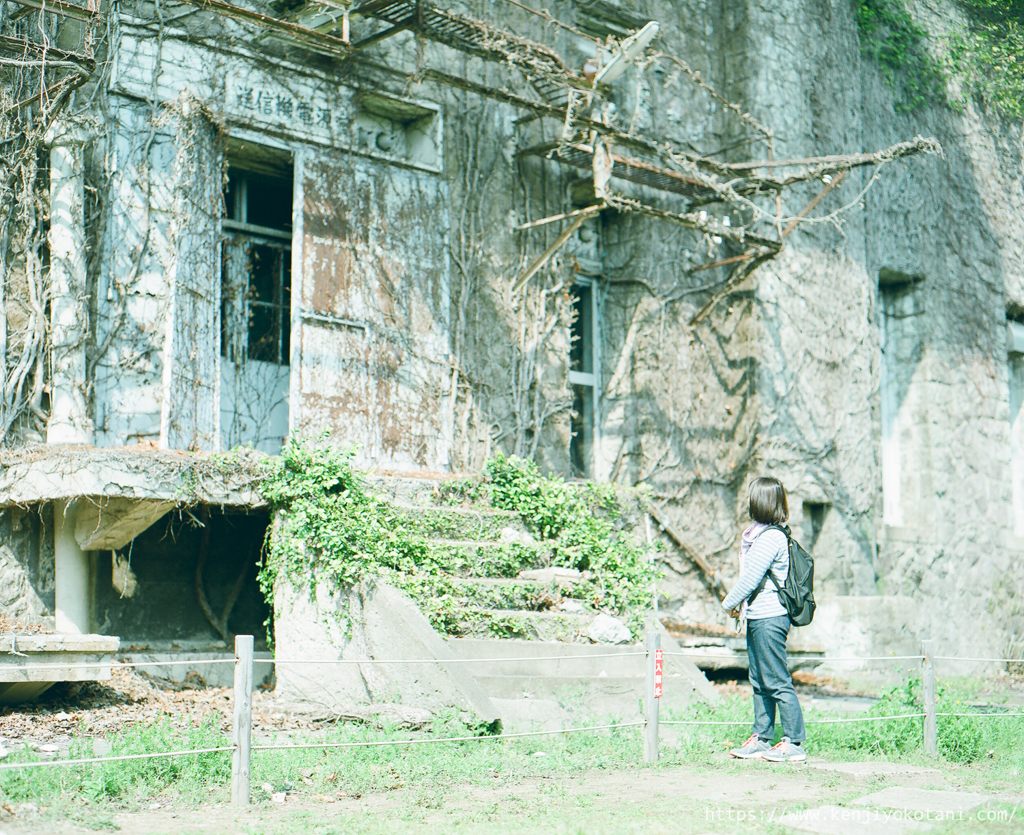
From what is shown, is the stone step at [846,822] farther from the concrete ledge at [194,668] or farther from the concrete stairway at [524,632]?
the concrete ledge at [194,668]

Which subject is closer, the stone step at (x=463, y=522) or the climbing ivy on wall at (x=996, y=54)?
the stone step at (x=463, y=522)

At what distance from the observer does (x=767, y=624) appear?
5.98 m

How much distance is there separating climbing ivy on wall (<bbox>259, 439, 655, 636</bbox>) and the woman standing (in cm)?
194

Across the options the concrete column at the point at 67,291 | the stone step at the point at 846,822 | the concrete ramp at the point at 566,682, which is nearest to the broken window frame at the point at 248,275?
the concrete column at the point at 67,291

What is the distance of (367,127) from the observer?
10.0m

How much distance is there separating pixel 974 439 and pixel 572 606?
8033 millimetres

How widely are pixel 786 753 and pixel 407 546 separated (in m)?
2.91

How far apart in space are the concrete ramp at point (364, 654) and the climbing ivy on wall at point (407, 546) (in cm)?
16

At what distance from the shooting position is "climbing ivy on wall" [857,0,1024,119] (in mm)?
13648

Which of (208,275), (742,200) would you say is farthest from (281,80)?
(742,200)

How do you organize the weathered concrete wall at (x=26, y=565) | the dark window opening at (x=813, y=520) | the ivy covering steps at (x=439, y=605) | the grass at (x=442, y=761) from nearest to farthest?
the grass at (x=442, y=761)
the ivy covering steps at (x=439, y=605)
the weathered concrete wall at (x=26, y=565)
the dark window opening at (x=813, y=520)

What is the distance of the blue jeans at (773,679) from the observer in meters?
5.93

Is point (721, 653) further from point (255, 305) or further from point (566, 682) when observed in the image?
point (255, 305)

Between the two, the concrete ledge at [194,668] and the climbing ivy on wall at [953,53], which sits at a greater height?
the climbing ivy on wall at [953,53]
